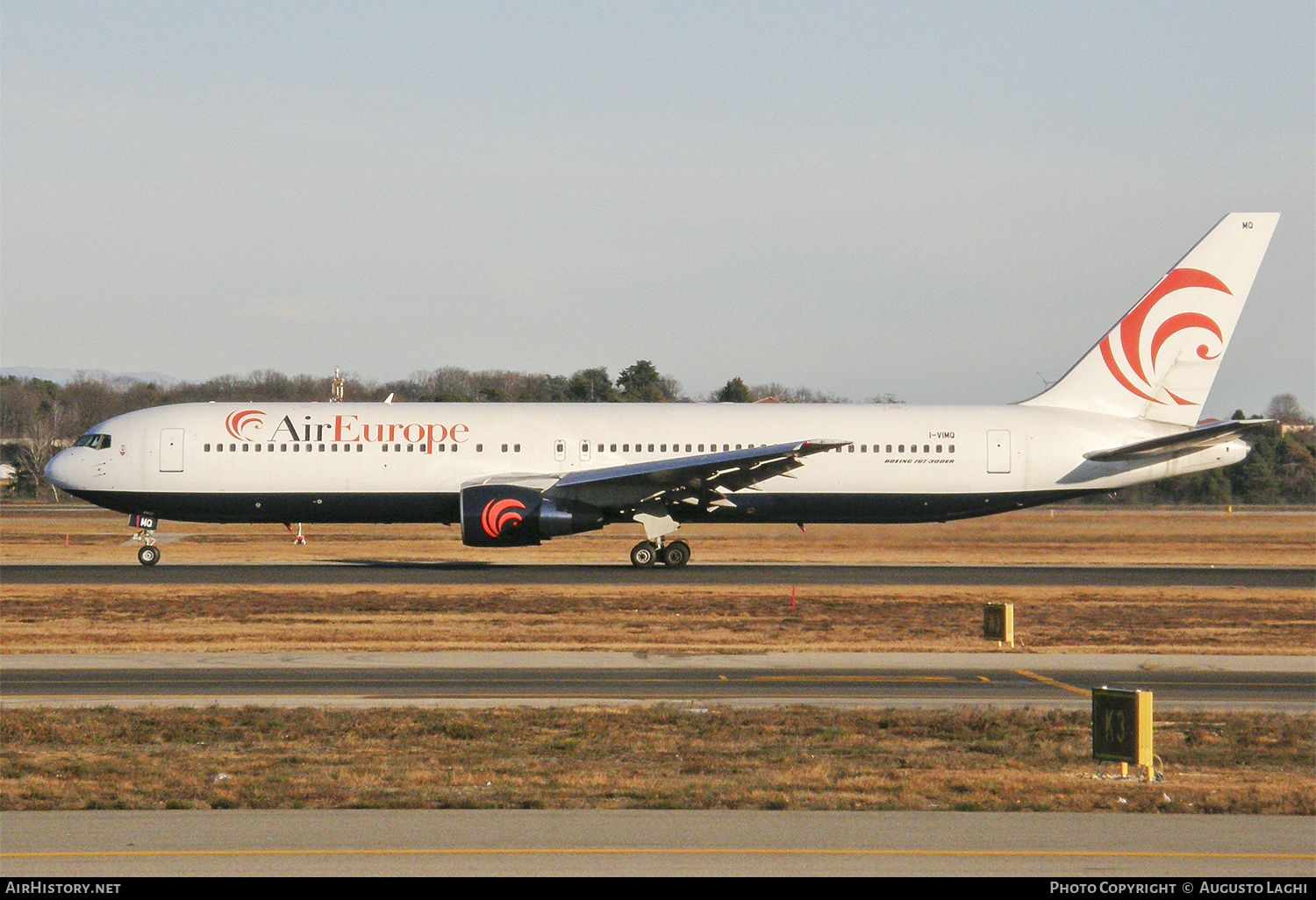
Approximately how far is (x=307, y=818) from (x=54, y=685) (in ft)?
30.4

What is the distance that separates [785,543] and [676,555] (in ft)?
39.8

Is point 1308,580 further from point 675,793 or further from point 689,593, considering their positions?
point 675,793

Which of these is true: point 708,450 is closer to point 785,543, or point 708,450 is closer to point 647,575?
point 647,575

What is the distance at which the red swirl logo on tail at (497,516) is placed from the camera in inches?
1273

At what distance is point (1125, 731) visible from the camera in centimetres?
1284

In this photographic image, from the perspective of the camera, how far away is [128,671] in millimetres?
19281

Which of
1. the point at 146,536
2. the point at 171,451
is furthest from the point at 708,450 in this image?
the point at 146,536

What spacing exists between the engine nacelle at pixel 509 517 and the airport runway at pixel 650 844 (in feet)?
70.8

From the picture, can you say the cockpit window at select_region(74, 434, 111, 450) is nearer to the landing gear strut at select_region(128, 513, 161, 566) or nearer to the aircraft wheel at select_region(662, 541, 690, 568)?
the landing gear strut at select_region(128, 513, 161, 566)

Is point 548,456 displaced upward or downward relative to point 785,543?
upward

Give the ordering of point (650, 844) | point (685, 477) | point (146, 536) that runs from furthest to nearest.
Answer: point (146, 536), point (685, 477), point (650, 844)

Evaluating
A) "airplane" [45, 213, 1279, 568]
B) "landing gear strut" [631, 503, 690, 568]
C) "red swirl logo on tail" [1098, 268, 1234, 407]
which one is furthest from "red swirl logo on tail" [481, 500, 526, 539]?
"red swirl logo on tail" [1098, 268, 1234, 407]

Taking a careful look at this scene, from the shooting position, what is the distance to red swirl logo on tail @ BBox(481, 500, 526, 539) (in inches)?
1273
